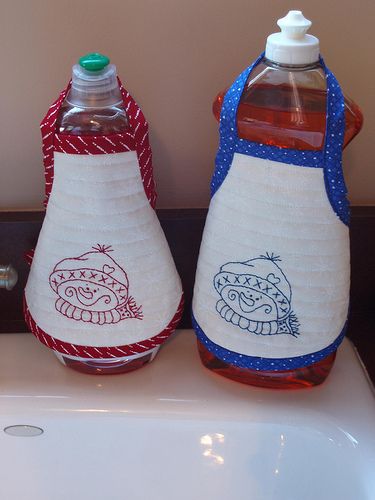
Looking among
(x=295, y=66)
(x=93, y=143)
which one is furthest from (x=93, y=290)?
(x=295, y=66)

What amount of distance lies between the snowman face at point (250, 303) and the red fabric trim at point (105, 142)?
0.32ft

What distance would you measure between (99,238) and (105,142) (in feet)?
0.23

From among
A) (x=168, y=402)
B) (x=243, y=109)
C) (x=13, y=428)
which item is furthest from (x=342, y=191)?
(x=13, y=428)

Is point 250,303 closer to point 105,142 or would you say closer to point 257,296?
point 257,296

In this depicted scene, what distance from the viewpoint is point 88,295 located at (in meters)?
0.47

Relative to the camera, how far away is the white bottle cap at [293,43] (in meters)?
0.40

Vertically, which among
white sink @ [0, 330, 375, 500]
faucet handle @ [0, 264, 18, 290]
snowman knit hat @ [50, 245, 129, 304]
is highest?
snowman knit hat @ [50, 245, 129, 304]

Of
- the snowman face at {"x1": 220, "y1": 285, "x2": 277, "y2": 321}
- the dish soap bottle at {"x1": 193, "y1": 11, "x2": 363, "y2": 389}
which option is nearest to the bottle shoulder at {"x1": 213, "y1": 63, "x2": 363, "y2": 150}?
the dish soap bottle at {"x1": 193, "y1": 11, "x2": 363, "y2": 389}

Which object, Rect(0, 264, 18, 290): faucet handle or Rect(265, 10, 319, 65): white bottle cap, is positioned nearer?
Rect(265, 10, 319, 65): white bottle cap

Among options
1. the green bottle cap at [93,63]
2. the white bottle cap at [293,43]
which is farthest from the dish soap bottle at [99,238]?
the white bottle cap at [293,43]

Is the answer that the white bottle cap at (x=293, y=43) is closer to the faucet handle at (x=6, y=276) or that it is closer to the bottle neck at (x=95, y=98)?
the bottle neck at (x=95, y=98)

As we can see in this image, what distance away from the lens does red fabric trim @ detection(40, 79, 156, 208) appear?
16.9 inches

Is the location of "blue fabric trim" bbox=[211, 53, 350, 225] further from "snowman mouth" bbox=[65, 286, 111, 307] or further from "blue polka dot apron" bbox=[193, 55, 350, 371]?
"snowman mouth" bbox=[65, 286, 111, 307]

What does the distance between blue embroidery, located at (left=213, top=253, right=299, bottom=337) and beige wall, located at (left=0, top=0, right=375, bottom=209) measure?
14cm
